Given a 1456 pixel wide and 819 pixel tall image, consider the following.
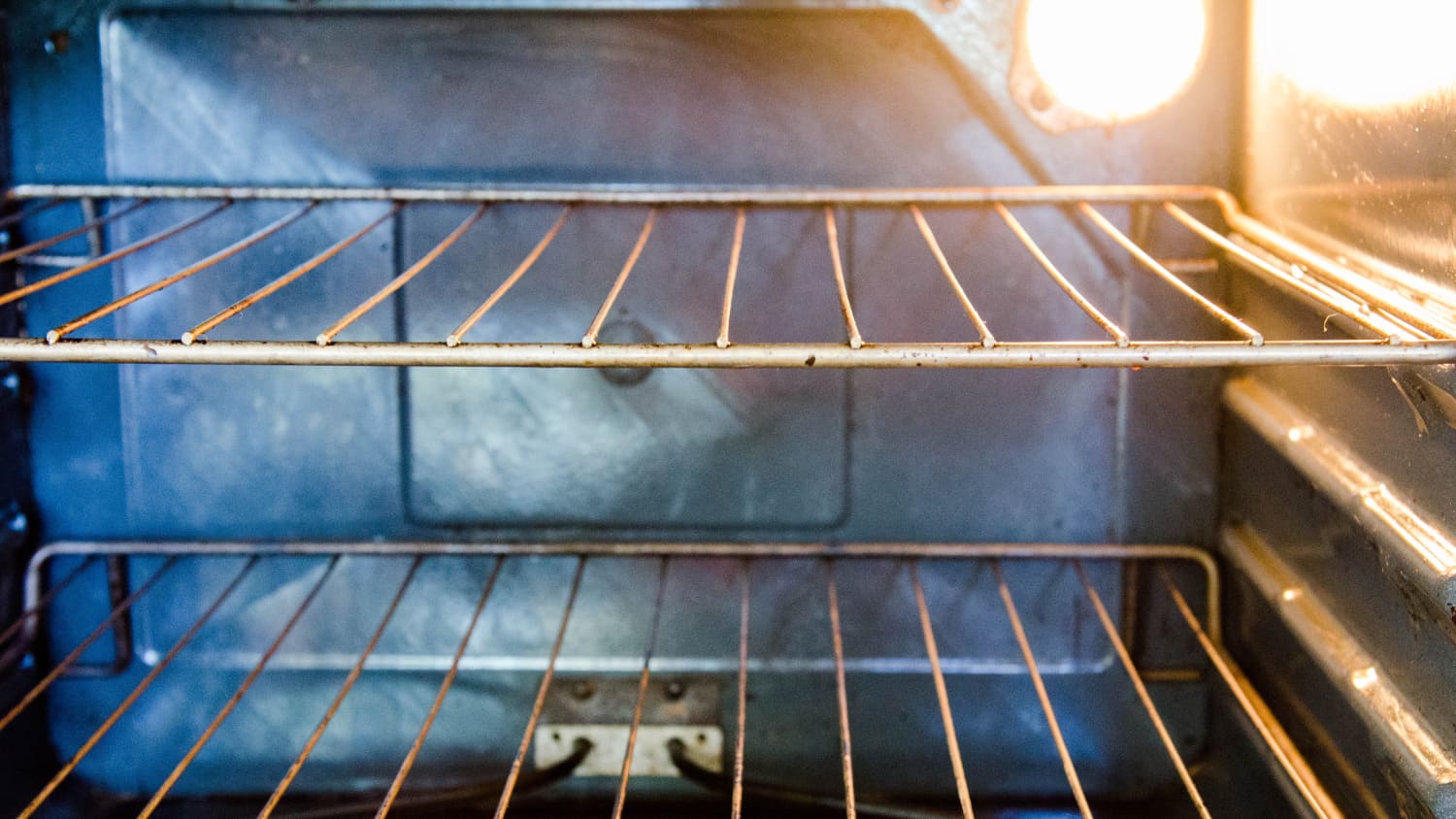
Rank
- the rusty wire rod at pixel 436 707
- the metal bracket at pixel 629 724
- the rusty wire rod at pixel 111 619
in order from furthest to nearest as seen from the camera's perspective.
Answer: the metal bracket at pixel 629 724 → the rusty wire rod at pixel 111 619 → the rusty wire rod at pixel 436 707

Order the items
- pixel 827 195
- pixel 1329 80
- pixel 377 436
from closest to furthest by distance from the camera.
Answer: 1. pixel 1329 80
2. pixel 827 195
3. pixel 377 436

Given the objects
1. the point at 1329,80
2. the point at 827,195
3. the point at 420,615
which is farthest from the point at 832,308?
the point at 420,615

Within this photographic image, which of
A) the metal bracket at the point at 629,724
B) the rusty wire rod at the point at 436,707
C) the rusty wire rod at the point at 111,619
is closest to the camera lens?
the rusty wire rod at the point at 436,707

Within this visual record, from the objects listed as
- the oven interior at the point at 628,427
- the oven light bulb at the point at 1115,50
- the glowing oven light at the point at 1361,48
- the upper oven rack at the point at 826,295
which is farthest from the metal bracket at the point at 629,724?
the glowing oven light at the point at 1361,48

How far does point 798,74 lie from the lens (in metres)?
1.21

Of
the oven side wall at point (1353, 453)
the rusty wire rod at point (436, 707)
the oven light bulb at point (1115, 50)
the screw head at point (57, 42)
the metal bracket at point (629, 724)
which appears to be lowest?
the metal bracket at point (629, 724)

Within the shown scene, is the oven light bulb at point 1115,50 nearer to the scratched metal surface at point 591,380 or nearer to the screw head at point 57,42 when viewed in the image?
the scratched metal surface at point 591,380

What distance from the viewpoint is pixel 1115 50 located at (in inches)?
46.1

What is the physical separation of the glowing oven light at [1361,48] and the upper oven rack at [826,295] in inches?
6.0

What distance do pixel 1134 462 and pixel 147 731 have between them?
1362 mm

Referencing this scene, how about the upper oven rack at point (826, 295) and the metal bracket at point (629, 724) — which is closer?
the upper oven rack at point (826, 295)

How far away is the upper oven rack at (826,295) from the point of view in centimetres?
73

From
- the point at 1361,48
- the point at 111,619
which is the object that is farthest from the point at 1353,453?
the point at 111,619

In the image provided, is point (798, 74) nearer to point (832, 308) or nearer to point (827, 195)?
point (827, 195)
